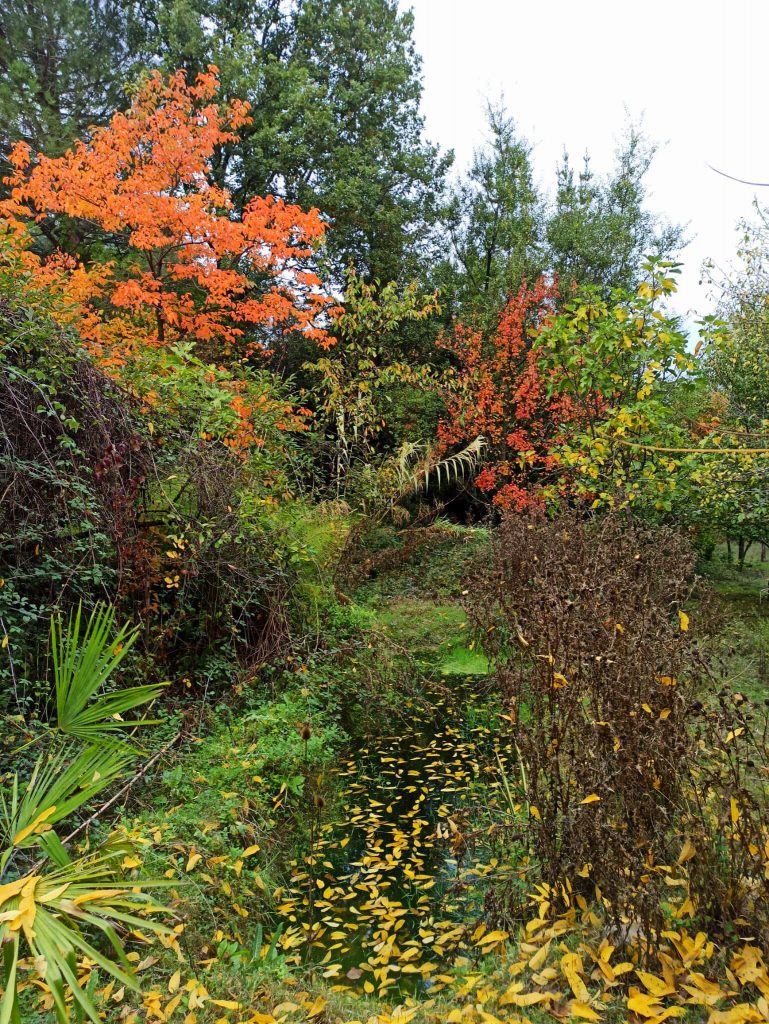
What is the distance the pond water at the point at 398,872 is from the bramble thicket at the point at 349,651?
2 centimetres

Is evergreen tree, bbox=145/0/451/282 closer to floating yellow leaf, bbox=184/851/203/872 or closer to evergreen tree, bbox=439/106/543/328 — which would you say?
evergreen tree, bbox=439/106/543/328

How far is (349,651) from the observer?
5.53m

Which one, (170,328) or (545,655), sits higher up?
(170,328)

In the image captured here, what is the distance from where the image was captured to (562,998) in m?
2.17

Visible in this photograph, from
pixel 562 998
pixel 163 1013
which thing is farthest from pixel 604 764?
pixel 163 1013

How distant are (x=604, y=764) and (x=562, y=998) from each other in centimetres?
75

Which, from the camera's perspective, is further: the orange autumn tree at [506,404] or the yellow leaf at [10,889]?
the orange autumn tree at [506,404]

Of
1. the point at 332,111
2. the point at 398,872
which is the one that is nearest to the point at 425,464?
the point at 398,872

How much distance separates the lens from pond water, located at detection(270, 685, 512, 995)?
2.70 meters

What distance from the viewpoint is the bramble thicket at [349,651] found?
2.23 meters

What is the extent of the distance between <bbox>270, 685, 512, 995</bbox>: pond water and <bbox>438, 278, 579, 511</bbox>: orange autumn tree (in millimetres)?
6856

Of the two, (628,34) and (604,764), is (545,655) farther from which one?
(628,34)

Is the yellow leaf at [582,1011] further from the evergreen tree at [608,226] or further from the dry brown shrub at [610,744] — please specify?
the evergreen tree at [608,226]

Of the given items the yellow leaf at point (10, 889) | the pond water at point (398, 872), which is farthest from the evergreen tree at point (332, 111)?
the yellow leaf at point (10, 889)
